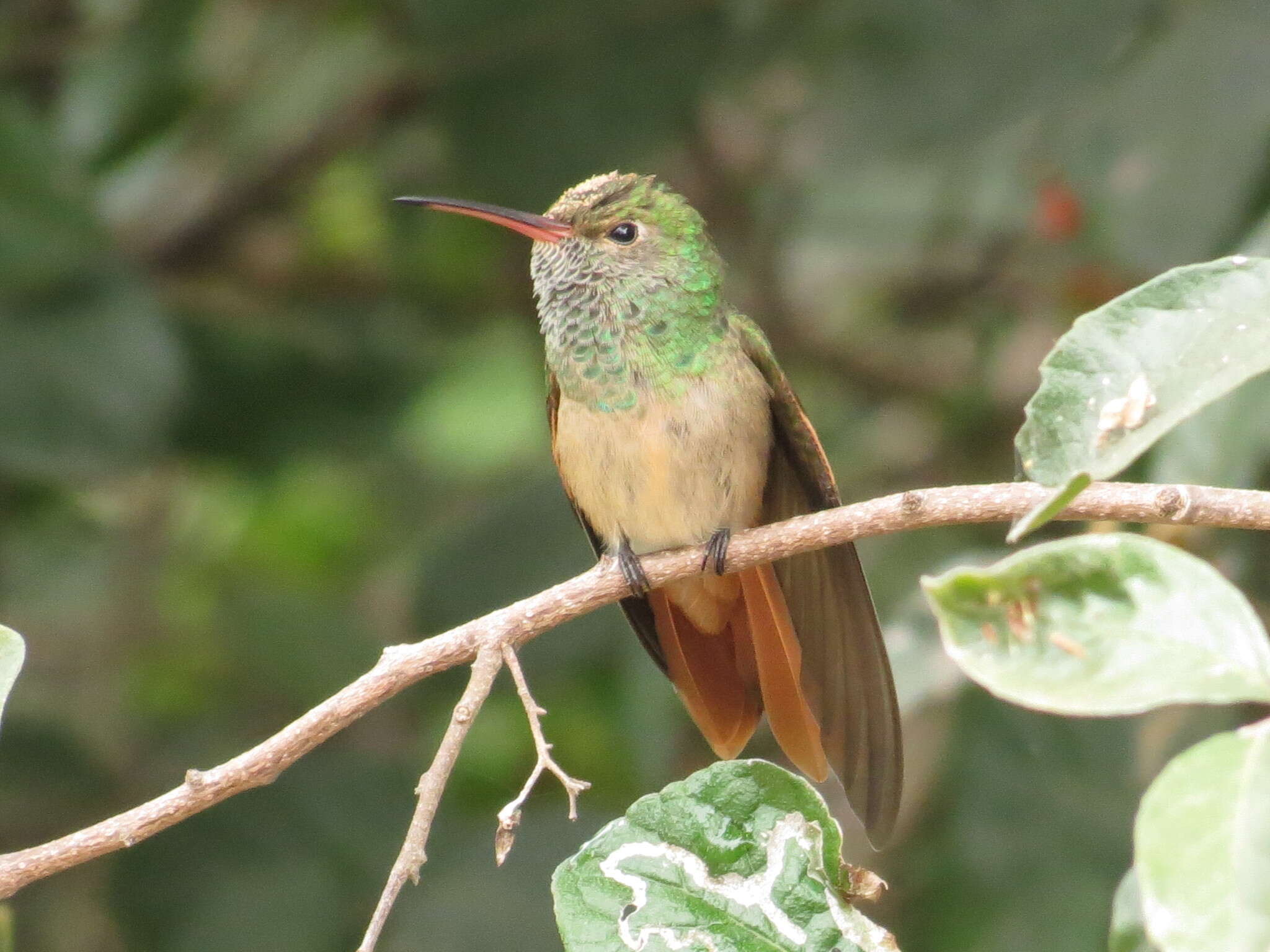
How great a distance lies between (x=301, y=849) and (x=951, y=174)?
2256 millimetres

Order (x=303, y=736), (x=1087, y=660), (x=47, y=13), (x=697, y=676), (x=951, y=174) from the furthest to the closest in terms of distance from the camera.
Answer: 1. (x=47, y=13)
2. (x=951, y=174)
3. (x=697, y=676)
4. (x=303, y=736)
5. (x=1087, y=660)

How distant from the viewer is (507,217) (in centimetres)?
298

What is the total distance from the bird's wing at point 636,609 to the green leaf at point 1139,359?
1445mm

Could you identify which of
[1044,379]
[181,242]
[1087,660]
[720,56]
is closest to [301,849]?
[181,242]

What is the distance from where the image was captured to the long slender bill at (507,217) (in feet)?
9.45

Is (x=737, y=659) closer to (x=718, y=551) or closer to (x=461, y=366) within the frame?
(x=718, y=551)

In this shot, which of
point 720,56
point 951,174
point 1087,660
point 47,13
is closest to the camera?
point 1087,660

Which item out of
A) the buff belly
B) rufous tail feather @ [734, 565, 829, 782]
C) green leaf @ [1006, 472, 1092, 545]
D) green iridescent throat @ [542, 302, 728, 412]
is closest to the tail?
rufous tail feather @ [734, 565, 829, 782]

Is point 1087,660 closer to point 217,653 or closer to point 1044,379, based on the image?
point 1044,379

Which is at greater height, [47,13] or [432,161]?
[47,13]

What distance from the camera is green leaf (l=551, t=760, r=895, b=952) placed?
63.2 inches

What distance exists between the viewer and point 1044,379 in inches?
61.8

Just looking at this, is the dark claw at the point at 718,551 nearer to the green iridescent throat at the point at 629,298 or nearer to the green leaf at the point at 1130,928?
the green iridescent throat at the point at 629,298

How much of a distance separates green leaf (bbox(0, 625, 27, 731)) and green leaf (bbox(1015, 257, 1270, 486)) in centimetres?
97
